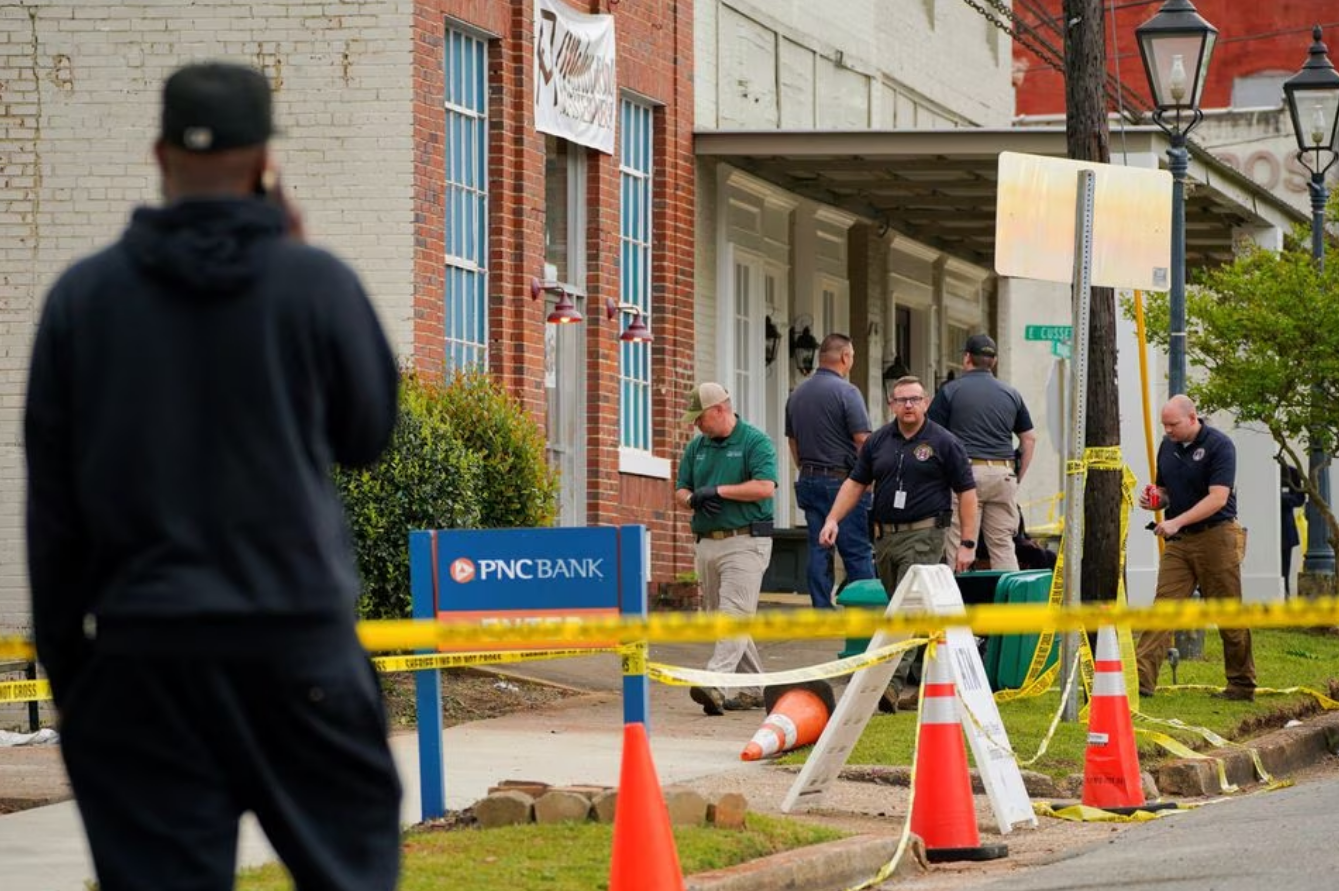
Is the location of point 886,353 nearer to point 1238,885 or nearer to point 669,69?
point 669,69

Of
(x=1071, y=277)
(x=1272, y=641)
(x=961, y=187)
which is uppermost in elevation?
(x=961, y=187)

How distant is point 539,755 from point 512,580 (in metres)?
2.45

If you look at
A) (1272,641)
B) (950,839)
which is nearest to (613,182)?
(1272,641)

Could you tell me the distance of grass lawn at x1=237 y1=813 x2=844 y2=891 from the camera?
8195mm

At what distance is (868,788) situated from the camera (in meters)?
11.5

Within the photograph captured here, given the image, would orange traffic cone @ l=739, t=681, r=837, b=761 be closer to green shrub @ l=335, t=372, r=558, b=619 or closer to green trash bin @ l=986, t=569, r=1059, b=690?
green trash bin @ l=986, t=569, r=1059, b=690

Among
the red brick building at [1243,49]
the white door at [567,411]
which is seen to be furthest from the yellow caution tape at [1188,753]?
the red brick building at [1243,49]

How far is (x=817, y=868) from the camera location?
895 centimetres

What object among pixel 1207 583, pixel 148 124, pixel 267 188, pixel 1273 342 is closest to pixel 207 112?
pixel 267 188

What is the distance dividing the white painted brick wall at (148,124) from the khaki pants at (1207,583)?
5379 millimetres

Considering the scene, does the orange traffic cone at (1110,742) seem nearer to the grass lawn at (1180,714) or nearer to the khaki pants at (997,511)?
the grass lawn at (1180,714)

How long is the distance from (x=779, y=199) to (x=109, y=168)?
8.49 meters

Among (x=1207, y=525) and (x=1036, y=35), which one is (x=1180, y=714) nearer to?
(x=1207, y=525)

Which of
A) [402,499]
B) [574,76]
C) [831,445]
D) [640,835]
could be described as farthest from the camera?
[574,76]
